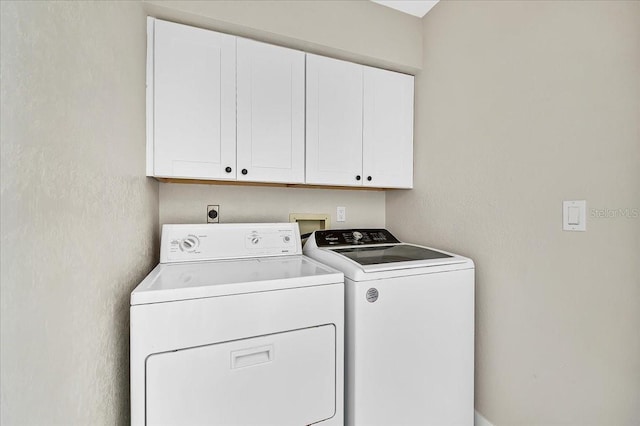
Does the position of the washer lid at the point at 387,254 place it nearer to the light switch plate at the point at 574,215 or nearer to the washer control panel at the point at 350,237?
the washer control panel at the point at 350,237

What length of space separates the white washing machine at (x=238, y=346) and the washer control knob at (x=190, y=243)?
201 mm

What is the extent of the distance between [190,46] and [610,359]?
2339 millimetres

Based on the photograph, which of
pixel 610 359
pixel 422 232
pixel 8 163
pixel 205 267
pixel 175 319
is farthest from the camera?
pixel 422 232

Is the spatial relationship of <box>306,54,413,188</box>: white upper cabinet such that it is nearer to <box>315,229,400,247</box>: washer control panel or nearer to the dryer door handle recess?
<box>315,229,400,247</box>: washer control panel

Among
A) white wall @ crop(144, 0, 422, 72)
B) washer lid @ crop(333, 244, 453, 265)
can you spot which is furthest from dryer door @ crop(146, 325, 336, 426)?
white wall @ crop(144, 0, 422, 72)

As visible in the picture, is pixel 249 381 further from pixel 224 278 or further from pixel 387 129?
pixel 387 129

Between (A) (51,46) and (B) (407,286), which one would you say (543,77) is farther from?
(A) (51,46)

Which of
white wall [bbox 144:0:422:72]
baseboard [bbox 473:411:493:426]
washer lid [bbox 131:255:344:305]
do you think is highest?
white wall [bbox 144:0:422:72]

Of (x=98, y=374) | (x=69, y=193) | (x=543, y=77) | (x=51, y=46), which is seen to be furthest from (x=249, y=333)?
(x=543, y=77)

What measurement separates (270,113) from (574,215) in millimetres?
1559

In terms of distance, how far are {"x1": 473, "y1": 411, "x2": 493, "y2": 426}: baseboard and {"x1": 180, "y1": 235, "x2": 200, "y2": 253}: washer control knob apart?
183 centimetres

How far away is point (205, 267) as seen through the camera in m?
1.41

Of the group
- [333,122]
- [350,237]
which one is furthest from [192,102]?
[350,237]

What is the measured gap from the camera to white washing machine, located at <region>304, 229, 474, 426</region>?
4.16 ft
